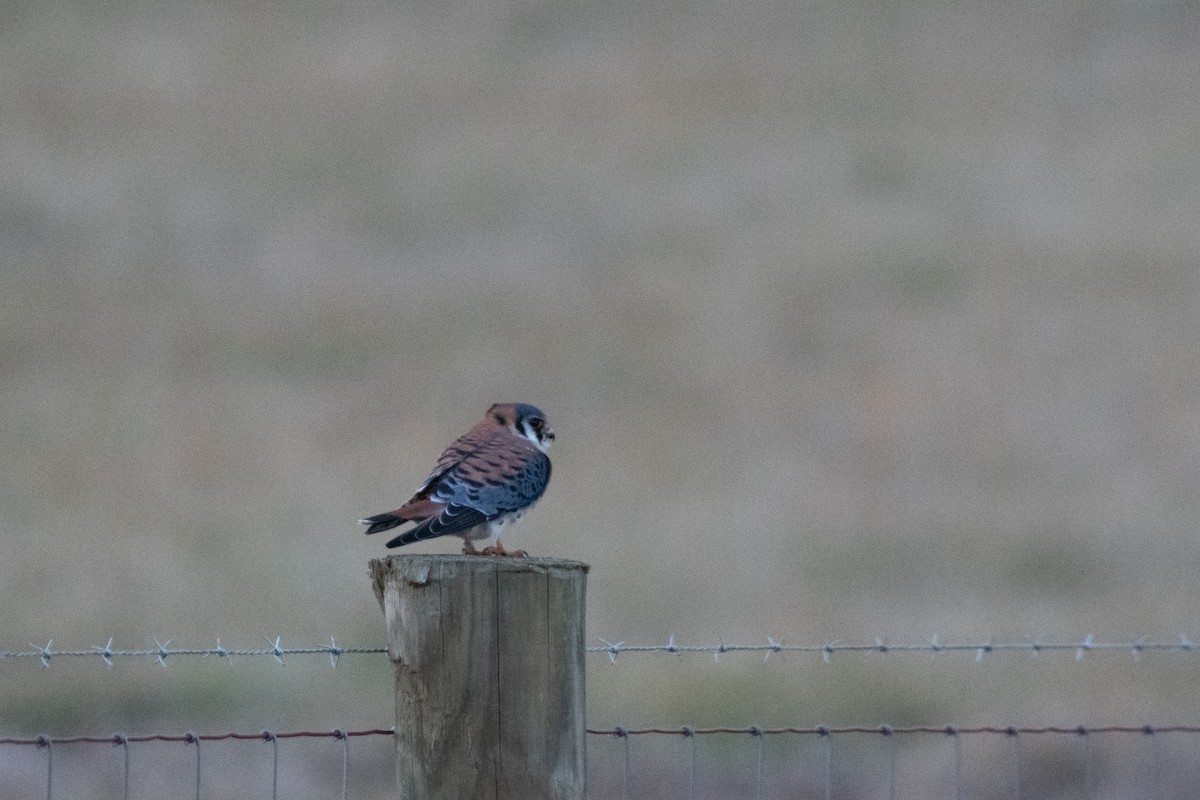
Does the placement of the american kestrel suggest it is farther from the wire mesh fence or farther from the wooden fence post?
the wire mesh fence

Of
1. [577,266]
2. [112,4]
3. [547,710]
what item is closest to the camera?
[547,710]

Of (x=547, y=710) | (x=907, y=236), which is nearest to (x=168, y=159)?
(x=907, y=236)

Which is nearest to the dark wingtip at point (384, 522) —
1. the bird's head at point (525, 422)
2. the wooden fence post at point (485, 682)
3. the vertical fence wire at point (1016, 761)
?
the bird's head at point (525, 422)

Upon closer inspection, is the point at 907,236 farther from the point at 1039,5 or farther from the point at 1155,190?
the point at 1039,5

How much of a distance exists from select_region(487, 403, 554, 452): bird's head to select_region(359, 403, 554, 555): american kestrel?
0.04 meters

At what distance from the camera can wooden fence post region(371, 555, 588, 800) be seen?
13.3 feet

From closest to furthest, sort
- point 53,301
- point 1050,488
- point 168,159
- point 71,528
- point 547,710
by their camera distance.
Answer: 1. point 547,710
2. point 71,528
3. point 1050,488
4. point 53,301
5. point 168,159

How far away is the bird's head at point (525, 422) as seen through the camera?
7.09 m

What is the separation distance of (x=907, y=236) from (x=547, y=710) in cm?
2705

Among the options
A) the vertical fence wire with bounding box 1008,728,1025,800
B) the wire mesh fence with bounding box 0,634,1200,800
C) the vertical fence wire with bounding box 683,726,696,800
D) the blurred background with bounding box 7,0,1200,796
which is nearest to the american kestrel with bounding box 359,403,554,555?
the vertical fence wire with bounding box 683,726,696,800

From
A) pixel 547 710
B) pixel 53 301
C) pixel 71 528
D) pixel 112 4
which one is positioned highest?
pixel 112 4

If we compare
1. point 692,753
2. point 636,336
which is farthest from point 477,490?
point 636,336

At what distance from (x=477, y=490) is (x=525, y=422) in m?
0.72

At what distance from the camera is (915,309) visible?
26.7 metres
